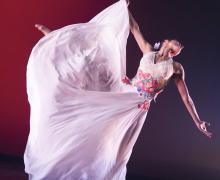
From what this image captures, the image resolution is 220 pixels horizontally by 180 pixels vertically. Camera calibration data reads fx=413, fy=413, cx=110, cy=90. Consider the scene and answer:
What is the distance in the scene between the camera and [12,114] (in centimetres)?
358


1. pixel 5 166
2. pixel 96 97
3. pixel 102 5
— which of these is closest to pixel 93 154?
pixel 96 97

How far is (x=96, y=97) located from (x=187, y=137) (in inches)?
36.9

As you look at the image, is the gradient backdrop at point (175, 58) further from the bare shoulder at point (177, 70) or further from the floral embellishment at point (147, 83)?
the floral embellishment at point (147, 83)

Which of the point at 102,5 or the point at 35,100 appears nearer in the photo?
the point at 35,100

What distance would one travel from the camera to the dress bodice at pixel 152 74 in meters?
2.78

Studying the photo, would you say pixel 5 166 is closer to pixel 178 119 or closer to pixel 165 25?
pixel 178 119

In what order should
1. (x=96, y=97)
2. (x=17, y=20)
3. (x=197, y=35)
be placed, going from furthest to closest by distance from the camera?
(x=17, y=20)
(x=197, y=35)
(x=96, y=97)

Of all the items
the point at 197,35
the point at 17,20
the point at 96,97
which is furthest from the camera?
the point at 17,20

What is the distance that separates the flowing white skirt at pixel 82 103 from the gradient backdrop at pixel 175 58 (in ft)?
1.64

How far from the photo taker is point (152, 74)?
9.13 ft

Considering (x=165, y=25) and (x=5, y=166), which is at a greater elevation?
(x=165, y=25)

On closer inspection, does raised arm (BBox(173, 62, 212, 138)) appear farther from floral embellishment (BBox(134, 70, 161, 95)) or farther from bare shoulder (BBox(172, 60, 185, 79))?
floral embellishment (BBox(134, 70, 161, 95))

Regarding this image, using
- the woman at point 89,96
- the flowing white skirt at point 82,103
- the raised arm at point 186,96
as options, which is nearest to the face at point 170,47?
the woman at point 89,96

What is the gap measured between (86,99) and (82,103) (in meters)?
0.04
